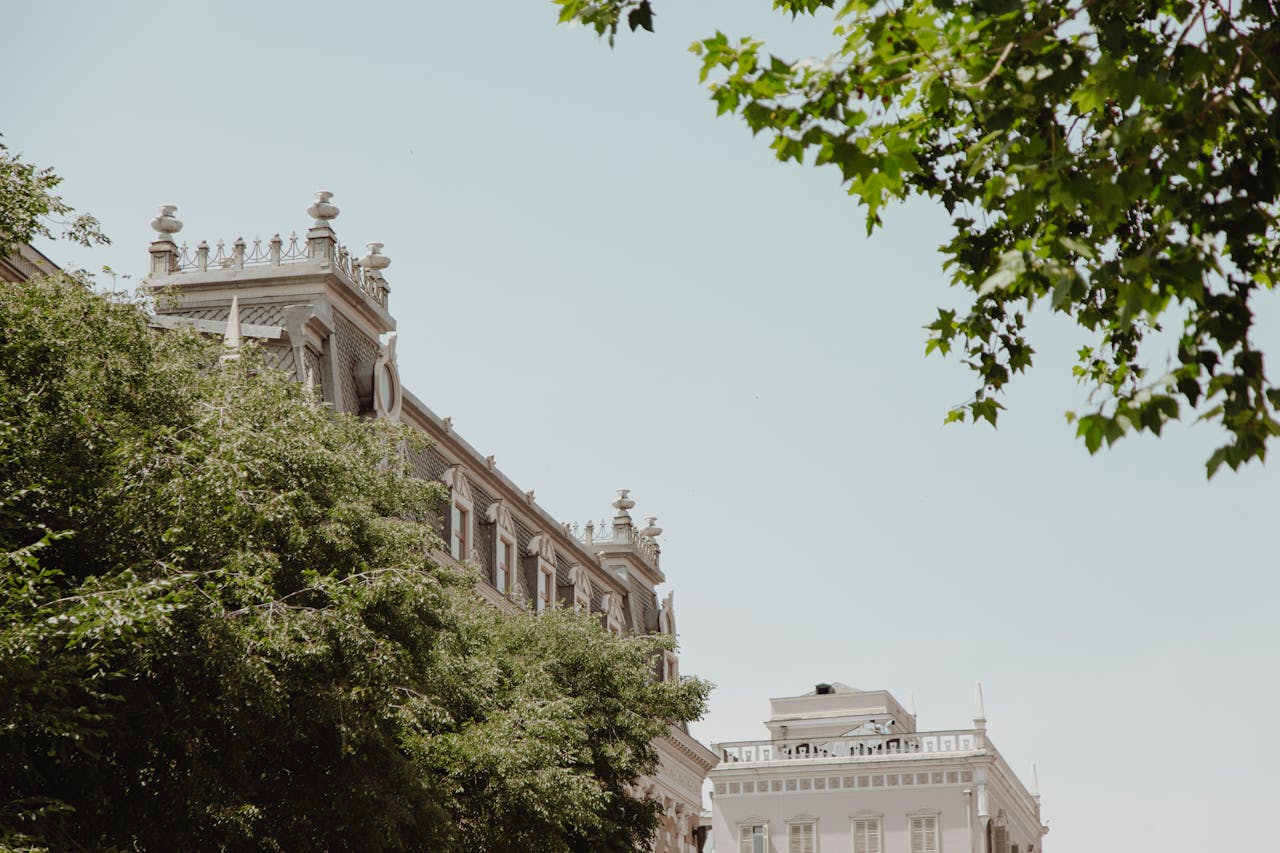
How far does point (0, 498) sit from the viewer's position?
16.1m

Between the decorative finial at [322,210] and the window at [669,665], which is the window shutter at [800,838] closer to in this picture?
the window at [669,665]

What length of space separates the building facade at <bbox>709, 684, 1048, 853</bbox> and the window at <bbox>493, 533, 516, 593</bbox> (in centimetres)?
2385

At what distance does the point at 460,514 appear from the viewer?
3831 centimetres

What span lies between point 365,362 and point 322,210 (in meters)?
3.05

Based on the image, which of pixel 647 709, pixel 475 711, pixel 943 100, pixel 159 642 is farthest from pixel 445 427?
pixel 943 100

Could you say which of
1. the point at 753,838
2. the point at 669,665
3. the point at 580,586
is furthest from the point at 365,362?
the point at 753,838

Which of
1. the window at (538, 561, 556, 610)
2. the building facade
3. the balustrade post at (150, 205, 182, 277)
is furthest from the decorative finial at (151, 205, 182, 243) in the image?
the building facade

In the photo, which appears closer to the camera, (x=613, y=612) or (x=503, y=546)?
(x=503, y=546)

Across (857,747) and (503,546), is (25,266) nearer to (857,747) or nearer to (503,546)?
(503,546)

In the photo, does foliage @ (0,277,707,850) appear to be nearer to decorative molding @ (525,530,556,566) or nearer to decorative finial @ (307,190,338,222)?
decorative finial @ (307,190,338,222)

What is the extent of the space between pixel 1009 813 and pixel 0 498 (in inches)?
2186

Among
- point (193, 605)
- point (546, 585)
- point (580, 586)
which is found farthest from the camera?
point (580, 586)

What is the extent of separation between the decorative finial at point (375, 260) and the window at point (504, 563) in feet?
26.6

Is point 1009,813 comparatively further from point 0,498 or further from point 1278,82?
point 1278,82
